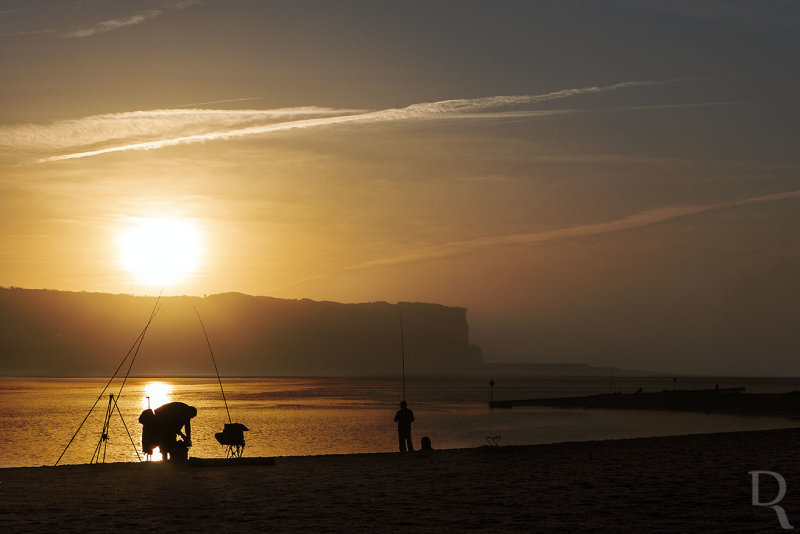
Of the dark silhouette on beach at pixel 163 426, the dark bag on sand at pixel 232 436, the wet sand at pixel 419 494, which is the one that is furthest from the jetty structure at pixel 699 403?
the dark silhouette on beach at pixel 163 426

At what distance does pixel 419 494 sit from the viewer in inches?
602

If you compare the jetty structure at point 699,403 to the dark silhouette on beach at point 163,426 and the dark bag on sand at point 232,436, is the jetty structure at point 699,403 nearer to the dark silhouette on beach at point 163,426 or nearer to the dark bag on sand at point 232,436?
the dark bag on sand at point 232,436

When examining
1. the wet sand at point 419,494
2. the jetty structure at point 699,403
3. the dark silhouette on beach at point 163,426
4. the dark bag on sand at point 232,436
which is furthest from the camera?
the jetty structure at point 699,403

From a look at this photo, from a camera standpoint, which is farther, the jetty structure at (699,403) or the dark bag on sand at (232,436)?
the jetty structure at (699,403)

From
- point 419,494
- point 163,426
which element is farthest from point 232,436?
point 419,494

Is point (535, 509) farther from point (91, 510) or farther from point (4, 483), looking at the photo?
point (4, 483)

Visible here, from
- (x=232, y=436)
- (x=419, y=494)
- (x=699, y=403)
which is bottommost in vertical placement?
(x=419, y=494)

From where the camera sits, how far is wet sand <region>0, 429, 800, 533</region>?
1199cm

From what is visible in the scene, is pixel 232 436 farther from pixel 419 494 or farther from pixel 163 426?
pixel 419 494

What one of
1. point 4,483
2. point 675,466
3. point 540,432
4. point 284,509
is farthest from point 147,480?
point 540,432

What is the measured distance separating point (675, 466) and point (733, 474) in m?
1.99

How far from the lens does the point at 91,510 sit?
1361 centimetres

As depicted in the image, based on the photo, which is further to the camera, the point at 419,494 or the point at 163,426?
the point at 163,426

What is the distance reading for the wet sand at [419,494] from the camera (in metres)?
12.0
